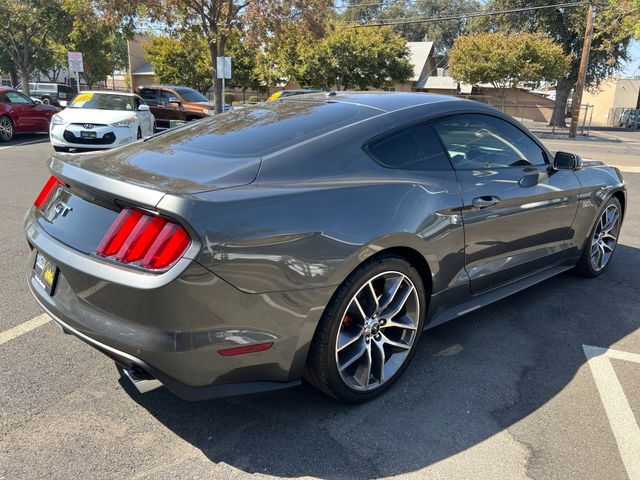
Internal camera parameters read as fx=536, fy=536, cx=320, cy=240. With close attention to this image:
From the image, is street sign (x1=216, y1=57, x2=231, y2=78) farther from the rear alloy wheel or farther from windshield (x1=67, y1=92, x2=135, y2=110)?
the rear alloy wheel

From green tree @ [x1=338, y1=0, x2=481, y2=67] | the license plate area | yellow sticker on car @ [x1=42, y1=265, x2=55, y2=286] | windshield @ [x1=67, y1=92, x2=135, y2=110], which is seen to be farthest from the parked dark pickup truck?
green tree @ [x1=338, y1=0, x2=481, y2=67]

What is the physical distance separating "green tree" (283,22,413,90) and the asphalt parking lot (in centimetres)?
3151

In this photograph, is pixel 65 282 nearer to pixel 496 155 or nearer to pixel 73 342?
pixel 73 342

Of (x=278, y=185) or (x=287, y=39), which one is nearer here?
(x=278, y=185)

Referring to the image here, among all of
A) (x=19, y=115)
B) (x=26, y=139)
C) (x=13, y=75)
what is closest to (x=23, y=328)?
(x=19, y=115)

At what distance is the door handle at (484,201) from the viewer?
3272 millimetres

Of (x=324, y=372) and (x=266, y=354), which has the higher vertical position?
(x=266, y=354)

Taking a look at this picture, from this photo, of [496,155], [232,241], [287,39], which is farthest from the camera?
[287,39]

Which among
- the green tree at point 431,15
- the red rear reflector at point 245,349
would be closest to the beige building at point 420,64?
the green tree at point 431,15

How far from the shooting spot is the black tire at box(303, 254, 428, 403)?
2.58 m

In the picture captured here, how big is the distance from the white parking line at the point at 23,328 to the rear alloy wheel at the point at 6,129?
13.1 m

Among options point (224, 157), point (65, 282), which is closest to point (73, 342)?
point (65, 282)

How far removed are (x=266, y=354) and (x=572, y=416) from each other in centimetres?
170

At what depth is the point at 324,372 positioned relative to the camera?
104 inches
